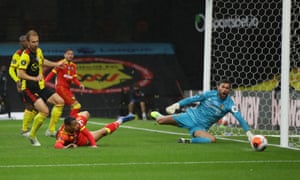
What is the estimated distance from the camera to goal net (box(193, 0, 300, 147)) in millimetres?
19016

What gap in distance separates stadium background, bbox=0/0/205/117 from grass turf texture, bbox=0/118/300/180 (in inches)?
587

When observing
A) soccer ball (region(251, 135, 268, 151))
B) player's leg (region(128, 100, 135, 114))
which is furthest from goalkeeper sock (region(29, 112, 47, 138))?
player's leg (region(128, 100, 135, 114))

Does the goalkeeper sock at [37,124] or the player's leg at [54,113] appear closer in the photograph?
the goalkeeper sock at [37,124]

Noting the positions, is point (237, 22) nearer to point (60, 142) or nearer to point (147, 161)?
point (60, 142)

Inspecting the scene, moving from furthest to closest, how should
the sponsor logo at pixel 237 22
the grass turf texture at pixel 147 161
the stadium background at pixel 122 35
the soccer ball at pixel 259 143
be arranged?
1. the stadium background at pixel 122 35
2. the sponsor logo at pixel 237 22
3. the soccer ball at pixel 259 143
4. the grass turf texture at pixel 147 161

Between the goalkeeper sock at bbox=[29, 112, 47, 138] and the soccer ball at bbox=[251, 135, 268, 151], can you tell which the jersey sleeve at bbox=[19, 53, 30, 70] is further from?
the soccer ball at bbox=[251, 135, 268, 151]

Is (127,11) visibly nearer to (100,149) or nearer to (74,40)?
(74,40)

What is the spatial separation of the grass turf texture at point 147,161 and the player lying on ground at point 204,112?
0.38 meters

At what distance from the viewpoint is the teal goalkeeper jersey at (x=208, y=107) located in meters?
14.7

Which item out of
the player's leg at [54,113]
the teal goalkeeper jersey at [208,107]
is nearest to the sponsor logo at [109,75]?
the player's leg at [54,113]

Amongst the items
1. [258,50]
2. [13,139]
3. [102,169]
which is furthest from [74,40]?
[102,169]

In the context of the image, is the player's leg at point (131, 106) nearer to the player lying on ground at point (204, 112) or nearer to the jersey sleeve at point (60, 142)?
the player lying on ground at point (204, 112)

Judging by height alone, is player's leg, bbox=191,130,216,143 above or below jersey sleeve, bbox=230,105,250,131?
below

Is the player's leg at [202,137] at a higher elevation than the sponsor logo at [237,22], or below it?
below
